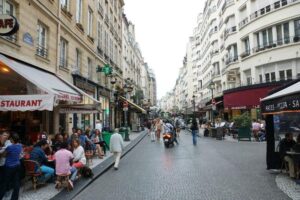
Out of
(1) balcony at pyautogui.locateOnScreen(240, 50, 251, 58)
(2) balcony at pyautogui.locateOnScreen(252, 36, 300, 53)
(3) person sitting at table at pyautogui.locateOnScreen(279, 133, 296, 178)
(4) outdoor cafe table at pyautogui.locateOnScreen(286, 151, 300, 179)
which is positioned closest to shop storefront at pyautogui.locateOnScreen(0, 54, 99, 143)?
(4) outdoor cafe table at pyautogui.locateOnScreen(286, 151, 300, 179)

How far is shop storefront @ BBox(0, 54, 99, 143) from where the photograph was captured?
8.94 m

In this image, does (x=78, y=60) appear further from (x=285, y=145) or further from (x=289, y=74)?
(x=289, y=74)

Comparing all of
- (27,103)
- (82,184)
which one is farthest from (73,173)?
(27,103)

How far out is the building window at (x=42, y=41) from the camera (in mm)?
13894

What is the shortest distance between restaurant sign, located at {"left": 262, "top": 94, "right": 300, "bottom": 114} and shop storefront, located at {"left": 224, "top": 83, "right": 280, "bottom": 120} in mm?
19088

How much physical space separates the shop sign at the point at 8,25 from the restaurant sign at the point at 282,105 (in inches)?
303

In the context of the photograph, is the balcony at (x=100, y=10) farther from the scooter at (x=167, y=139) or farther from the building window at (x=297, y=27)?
the building window at (x=297, y=27)

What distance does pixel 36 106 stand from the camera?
881 centimetres

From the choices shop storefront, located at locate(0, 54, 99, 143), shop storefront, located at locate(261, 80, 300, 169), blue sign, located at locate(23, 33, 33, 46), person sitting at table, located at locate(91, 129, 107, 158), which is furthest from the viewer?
person sitting at table, located at locate(91, 129, 107, 158)

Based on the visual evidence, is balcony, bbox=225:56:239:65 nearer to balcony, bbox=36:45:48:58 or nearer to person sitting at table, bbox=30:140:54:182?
balcony, bbox=36:45:48:58

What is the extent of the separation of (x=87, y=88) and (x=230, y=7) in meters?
23.0

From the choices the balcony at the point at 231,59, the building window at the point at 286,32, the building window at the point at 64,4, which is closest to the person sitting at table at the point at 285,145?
the building window at the point at 64,4

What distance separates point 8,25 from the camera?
28.2 feet

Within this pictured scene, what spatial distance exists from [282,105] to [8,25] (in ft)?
26.2
